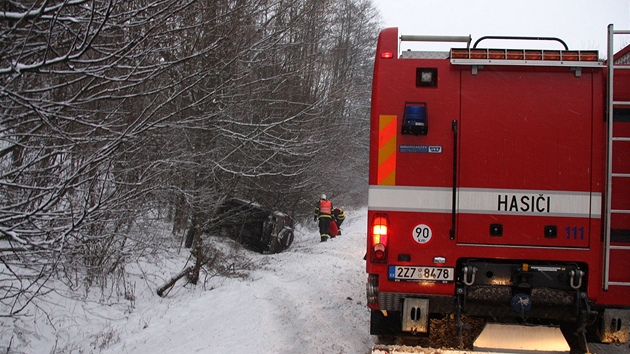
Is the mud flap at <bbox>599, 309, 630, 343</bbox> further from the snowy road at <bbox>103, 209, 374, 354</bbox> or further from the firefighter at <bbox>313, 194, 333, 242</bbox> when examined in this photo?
the firefighter at <bbox>313, 194, 333, 242</bbox>

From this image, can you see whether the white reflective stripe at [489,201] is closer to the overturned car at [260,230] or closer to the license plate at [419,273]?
the license plate at [419,273]

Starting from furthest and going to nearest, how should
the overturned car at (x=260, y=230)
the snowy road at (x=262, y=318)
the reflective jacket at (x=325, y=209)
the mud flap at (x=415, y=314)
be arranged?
the reflective jacket at (x=325, y=209) < the overturned car at (x=260, y=230) < the snowy road at (x=262, y=318) < the mud flap at (x=415, y=314)

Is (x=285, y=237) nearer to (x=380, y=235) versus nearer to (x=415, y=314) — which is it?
(x=415, y=314)

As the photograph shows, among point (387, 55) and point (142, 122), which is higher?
point (387, 55)

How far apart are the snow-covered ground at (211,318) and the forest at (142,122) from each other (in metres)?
0.48

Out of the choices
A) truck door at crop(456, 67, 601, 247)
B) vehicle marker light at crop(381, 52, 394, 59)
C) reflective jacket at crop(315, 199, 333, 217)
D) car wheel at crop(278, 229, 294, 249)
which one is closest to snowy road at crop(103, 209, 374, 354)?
truck door at crop(456, 67, 601, 247)

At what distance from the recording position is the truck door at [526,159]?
4938mm

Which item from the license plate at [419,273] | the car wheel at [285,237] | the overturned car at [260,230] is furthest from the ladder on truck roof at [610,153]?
the car wheel at [285,237]

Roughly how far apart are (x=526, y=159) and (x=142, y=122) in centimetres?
352

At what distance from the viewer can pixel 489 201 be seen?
5023 millimetres

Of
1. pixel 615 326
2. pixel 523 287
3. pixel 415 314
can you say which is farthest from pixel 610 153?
pixel 415 314

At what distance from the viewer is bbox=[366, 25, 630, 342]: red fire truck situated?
4.93 meters

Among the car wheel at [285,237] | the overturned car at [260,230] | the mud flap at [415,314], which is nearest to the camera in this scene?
the mud flap at [415,314]

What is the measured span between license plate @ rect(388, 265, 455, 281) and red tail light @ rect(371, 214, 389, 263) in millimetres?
164
